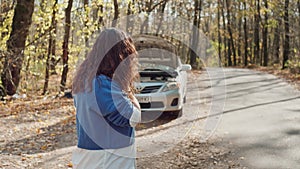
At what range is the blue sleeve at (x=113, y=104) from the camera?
6.84ft

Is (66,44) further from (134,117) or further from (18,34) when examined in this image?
(134,117)

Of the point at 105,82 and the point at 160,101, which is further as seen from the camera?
the point at 160,101

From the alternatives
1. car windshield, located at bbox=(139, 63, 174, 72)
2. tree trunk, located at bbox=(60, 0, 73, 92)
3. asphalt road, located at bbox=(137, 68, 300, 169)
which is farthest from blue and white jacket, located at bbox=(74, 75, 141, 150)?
tree trunk, located at bbox=(60, 0, 73, 92)

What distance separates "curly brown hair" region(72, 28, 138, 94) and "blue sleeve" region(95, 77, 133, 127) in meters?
0.08

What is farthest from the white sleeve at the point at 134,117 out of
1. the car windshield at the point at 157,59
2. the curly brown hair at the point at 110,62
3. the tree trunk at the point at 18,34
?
the tree trunk at the point at 18,34

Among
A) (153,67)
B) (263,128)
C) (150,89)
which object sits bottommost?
(263,128)

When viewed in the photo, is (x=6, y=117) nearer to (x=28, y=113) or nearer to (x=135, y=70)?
(x=28, y=113)

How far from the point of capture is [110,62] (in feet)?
7.21

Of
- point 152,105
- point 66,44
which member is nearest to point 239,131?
point 152,105

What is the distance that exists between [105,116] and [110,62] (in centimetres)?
36

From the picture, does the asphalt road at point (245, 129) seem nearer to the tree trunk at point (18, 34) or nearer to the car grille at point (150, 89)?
the car grille at point (150, 89)

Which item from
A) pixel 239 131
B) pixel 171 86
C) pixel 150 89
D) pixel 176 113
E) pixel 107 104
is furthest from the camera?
pixel 176 113

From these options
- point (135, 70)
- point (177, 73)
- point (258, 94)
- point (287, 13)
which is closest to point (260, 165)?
point (135, 70)

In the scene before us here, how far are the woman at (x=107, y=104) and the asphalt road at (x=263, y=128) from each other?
3.17 metres
